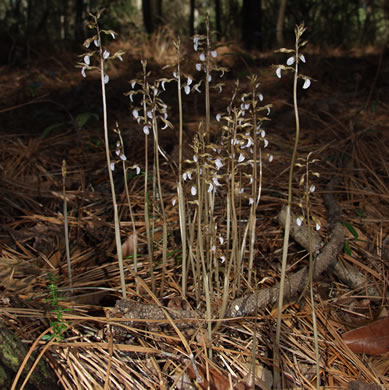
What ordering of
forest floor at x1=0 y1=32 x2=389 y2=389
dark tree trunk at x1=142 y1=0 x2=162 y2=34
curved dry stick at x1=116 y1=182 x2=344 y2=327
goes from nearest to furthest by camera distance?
forest floor at x1=0 y1=32 x2=389 y2=389, curved dry stick at x1=116 y1=182 x2=344 y2=327, dark tree trunk at x1=142 y1=0 x2=162 y2=34

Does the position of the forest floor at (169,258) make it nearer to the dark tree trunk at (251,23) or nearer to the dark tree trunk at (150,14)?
the dark tree trunk at (251,23)

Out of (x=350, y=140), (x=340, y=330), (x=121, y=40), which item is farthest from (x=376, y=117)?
(x=121, y=40)

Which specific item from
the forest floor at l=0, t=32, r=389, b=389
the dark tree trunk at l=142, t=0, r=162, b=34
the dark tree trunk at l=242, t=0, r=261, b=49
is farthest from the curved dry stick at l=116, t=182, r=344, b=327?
the dark tree trunk at l=142, t=0, r=162, b=34

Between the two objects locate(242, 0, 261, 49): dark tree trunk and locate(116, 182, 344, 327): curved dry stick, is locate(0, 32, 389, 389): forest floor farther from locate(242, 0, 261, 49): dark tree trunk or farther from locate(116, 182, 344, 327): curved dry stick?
locate(242, 0, 261, 49): dark tree trunk

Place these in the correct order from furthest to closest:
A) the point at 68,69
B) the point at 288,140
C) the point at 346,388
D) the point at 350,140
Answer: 1. the point at 68,69
2. the point at 288,140
3. the point at 350,140
4. the point at 346,388

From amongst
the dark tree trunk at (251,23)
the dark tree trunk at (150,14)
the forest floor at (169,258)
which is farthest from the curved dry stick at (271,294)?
the dark tree trunk at (150,14)

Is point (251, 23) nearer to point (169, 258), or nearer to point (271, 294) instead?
point (169, 258)

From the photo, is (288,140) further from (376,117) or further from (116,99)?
(116,99)
